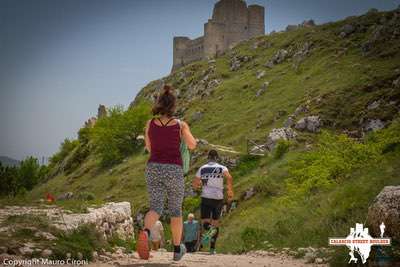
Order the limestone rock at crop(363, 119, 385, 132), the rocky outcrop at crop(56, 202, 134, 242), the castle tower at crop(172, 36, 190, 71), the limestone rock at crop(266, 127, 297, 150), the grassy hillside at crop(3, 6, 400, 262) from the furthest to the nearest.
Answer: the castle tower at crop(172, 36, 190, 71)
the limestone rock at crop(266, 127, 297, 150)
the limestone rock at crop(363, 119, 385, 132)
the grassy hillside at crop(3, 6, 400, 262)
the rocky outcrop at crop(56, 202, 134, 242)

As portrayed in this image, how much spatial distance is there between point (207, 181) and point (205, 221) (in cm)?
100

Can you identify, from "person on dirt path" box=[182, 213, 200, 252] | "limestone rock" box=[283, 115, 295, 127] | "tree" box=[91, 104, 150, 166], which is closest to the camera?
"person on dirt path" box=[182, 213, 200, 252]

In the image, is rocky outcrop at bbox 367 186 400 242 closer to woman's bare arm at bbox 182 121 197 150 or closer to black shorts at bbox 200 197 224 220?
woman's bare arm at bbox 182 121 197 150

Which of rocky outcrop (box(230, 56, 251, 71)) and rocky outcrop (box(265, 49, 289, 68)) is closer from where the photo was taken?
rocky outcrop (box(265, 49, 289, 68))

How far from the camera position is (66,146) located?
90625 mm

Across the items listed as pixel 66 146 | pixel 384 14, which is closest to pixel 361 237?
pixel 384 14

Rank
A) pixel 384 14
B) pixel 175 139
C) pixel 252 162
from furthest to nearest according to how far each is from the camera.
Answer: pixel 384 14
pixel 252 162
pixel 175 139

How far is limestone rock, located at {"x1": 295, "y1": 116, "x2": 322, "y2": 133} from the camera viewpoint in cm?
3816

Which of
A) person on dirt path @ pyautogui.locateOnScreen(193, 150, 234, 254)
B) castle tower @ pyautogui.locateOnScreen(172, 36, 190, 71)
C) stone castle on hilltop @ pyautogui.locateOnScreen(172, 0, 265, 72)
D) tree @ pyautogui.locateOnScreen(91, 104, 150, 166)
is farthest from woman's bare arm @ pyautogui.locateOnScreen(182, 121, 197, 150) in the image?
castle tower @ pyautogui.locateOnScreen(172, 36, 190, 71)

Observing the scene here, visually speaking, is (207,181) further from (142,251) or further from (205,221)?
(142,251)

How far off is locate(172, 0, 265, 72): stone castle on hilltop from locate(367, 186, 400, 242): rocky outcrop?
325 feet

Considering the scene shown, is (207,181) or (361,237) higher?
(207,181)

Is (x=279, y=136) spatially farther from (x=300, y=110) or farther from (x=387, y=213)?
(x=387, y=213)

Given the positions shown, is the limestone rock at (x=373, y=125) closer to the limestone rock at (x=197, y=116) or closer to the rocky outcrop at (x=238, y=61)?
the limestone rock at (x=197, y=116)
